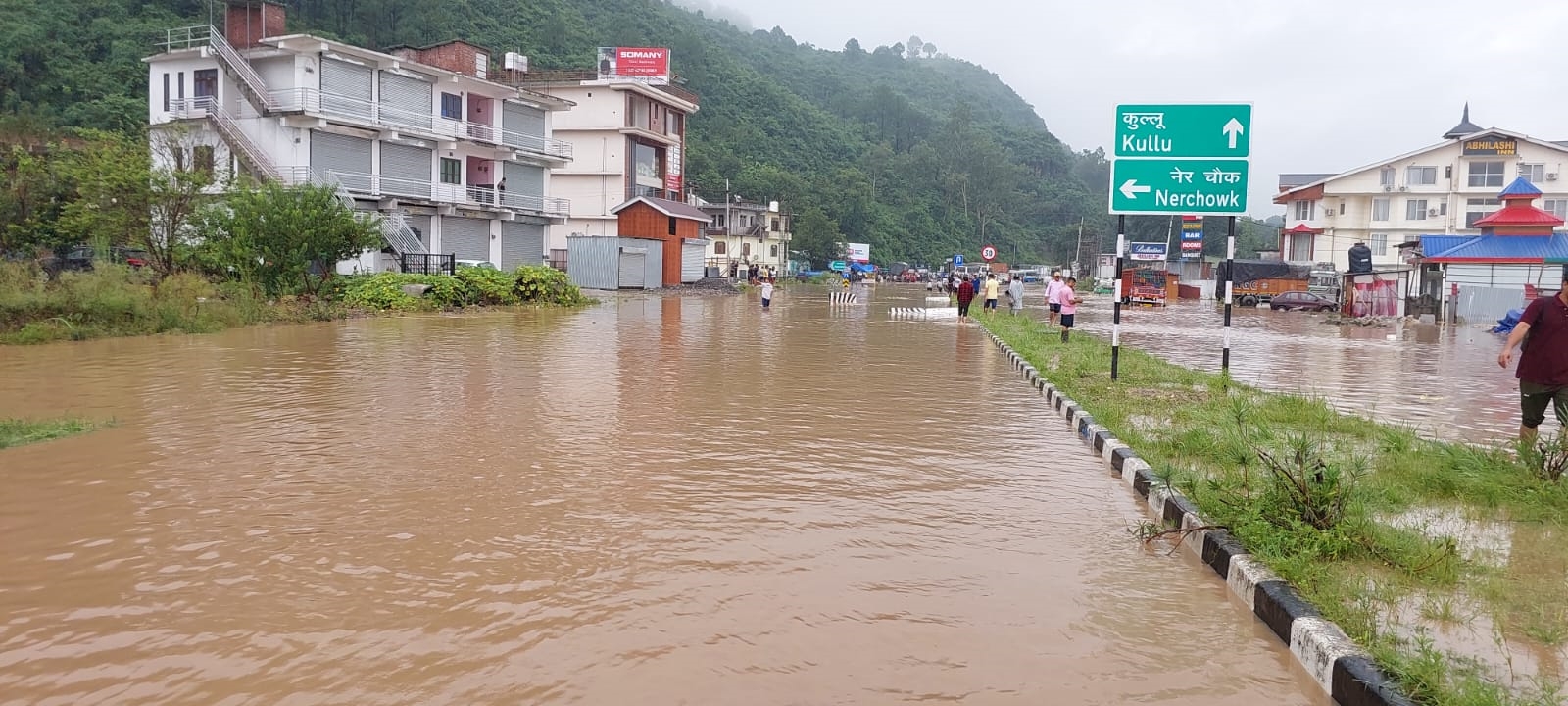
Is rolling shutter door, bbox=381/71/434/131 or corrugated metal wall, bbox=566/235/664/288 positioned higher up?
rolling shutter door, bbox=381/71/434/131

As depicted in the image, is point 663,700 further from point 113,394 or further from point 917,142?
point 917,142

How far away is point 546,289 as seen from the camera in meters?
33.5

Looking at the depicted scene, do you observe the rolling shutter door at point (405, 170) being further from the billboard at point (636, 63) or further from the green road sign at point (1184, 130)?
the green road sign at point (1184, 130)

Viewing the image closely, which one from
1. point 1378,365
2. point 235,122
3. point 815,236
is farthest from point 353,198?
point 815,236

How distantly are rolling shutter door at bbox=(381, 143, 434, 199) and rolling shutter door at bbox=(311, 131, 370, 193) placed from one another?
76 cm

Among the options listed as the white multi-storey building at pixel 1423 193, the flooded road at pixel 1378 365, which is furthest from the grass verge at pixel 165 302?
the white multi-storey building at pixel 1423 193

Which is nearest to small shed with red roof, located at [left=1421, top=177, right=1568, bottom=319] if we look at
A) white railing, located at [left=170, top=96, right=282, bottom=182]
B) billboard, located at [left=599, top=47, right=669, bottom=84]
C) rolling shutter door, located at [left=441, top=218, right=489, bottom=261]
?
rolling shutter door, located at [left=441, top=218, right=489, bottom=261]

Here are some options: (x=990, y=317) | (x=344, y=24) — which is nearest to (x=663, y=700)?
(x=990, y=317)

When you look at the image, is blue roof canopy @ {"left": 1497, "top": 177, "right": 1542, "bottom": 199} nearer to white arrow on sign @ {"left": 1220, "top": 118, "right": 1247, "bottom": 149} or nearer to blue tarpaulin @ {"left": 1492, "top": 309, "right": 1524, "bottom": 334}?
blue tarpaulin @ {"left": 1492, "top": 309, "right": 1524, "bottom": 334}

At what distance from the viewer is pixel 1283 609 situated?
4762mm

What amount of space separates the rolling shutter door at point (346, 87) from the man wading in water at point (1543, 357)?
38.6m

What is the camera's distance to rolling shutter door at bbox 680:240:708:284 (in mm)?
55219

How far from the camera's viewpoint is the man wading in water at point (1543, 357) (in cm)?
790

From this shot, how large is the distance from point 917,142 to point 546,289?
106 metres
